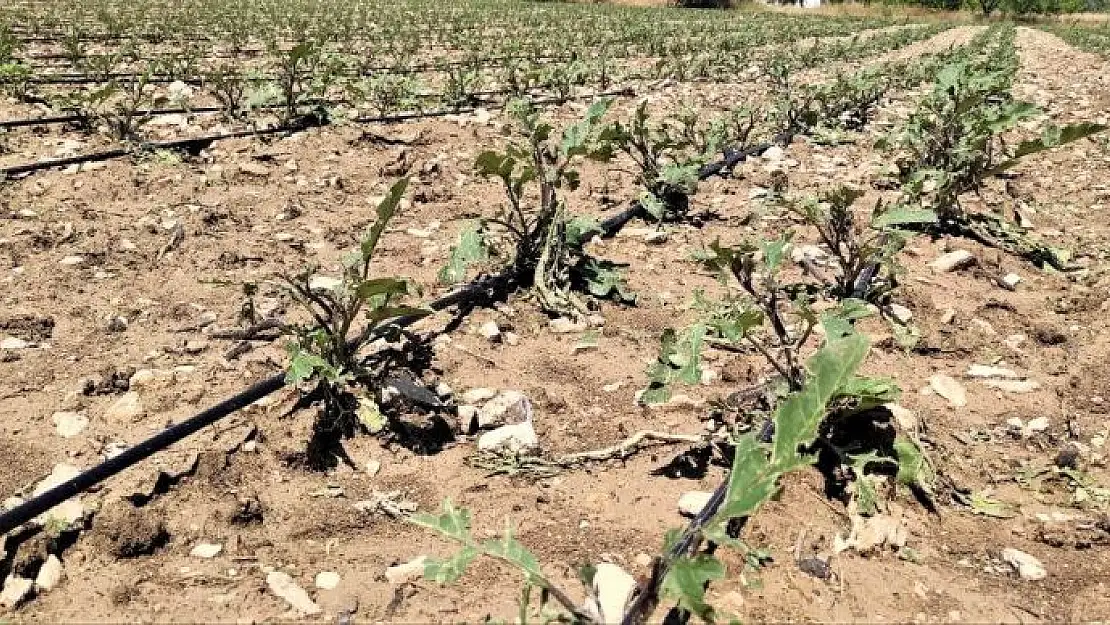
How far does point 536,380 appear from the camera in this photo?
2.85 m

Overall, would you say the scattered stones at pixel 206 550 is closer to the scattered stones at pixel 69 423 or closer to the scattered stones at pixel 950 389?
the scattered stones at pixel 69 423

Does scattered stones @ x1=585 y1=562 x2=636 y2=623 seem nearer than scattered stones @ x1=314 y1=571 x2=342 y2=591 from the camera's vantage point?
Yes

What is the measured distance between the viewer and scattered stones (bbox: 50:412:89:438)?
2.44 metres

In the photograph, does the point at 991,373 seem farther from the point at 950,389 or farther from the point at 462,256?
the point at 462,256

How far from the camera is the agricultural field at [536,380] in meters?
1.89

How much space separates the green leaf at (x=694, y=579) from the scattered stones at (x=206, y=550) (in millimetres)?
1177

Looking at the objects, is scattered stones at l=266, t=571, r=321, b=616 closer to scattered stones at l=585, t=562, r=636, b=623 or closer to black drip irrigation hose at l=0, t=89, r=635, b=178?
scattered stones at l=585, t=562, r=636, b=623

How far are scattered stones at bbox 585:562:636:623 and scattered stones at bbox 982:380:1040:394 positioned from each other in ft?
5.79

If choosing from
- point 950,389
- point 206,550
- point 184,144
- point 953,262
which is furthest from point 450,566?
point 184,144

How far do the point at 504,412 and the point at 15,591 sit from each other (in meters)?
1.34

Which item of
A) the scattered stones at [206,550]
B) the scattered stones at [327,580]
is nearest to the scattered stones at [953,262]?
the scattered stones at [327,580]

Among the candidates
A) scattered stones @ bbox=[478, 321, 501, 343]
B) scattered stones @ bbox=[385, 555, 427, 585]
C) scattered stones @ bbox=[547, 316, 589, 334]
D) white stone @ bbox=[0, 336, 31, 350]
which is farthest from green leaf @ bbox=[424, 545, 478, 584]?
white stone @ bbox=[0, 336, 31, 350]

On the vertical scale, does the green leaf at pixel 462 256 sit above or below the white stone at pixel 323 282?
above

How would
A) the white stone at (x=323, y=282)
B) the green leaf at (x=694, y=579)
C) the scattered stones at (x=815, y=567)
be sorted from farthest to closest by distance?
the white stone at (x=323, y=282) < the scattered stones at (x=815, y=567) < the green leaf at (x=694, y=579)
